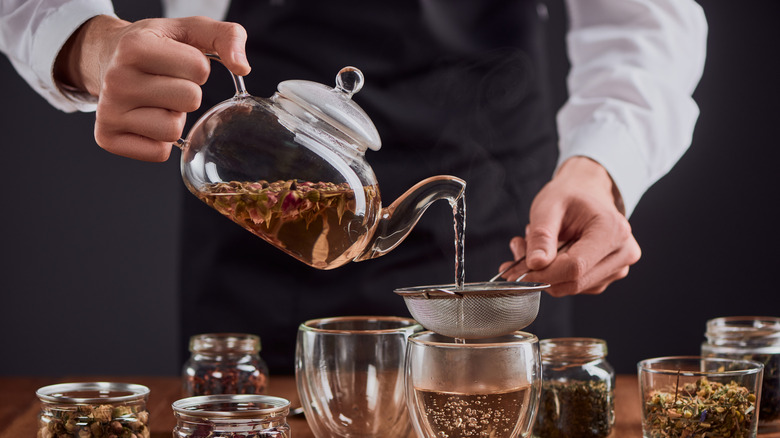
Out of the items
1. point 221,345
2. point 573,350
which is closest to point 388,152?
point 221,345

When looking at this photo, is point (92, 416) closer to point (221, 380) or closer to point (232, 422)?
point (232, 422)

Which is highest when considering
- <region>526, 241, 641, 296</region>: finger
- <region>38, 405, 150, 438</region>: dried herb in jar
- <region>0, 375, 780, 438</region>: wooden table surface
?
<region>526, 241, 641, 296</region>: finger

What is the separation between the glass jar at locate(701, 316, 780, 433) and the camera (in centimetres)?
130

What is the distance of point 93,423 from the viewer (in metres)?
1.06

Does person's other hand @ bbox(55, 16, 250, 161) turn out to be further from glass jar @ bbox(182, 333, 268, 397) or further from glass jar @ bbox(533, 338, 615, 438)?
glass jar @ bbox(533, 338, 615, 438)

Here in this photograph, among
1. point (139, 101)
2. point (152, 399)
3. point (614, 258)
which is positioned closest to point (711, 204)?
point (614, 258)

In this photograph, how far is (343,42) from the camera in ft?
6.31

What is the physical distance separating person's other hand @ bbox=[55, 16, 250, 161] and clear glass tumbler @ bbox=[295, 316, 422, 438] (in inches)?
14.2

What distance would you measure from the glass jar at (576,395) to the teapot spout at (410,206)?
0.31m

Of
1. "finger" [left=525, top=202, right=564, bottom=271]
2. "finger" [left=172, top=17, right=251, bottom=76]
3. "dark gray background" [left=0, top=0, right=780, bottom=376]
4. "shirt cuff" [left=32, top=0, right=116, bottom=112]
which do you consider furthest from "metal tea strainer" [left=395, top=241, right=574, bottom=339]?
"dark gray background" [left=0, top=0, right=780, bottom=376]

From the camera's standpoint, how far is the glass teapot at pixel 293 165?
3.54 ft

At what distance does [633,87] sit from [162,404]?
1.21 metres

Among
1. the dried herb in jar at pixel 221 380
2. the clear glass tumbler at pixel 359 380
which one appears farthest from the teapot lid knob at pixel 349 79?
the dried herb in jar at pixel 221 380

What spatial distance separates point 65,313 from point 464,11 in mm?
2712
